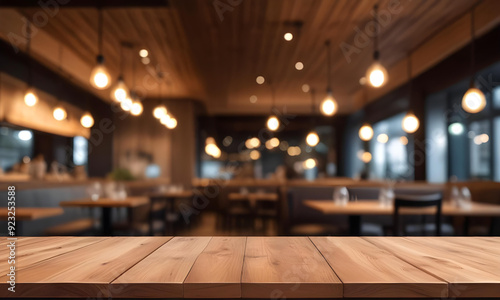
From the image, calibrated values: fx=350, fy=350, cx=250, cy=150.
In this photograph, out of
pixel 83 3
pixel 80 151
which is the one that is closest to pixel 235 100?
pixel 80 151

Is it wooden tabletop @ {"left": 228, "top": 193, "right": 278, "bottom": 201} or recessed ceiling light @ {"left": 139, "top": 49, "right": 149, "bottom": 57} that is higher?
recessed ceiling light @ {"left": 139, "top": 49, "right": 149, "bottom": 57}

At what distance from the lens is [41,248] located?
3.68ft

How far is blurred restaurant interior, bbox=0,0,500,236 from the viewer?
3.94 m

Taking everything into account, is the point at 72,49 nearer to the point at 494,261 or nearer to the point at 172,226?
the point at 172,226

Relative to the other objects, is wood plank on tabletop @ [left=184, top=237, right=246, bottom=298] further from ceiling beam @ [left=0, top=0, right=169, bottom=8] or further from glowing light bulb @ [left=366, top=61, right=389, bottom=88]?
ceiling beam @ [left=0, top=0, right=169, bottom=8]

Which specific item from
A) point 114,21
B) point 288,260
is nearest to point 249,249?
point 288,260

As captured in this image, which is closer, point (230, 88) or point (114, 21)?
point (114, 21)

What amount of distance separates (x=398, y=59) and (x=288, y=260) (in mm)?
6273

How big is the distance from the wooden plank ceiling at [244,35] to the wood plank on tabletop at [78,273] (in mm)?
3288

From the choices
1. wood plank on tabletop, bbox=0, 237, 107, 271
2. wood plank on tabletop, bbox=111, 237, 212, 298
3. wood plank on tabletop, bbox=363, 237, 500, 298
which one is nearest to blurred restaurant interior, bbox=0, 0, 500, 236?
wood plank on tabletop, bbox=0, 237, 107, 271

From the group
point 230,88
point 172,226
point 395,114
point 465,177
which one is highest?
point 230,88

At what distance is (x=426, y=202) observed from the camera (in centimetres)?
286

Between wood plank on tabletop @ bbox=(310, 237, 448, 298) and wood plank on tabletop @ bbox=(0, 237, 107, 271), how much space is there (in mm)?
805

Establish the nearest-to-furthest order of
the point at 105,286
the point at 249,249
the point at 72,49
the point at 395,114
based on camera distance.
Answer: the point at 105,286
the point at 249,249
the point at 72,49
the point at 395,114
